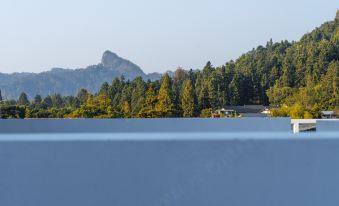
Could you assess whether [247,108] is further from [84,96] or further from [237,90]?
[84,96]

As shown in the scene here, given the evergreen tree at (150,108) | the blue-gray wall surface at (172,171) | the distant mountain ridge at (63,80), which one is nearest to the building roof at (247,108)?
the evergreen tree at (150,108)

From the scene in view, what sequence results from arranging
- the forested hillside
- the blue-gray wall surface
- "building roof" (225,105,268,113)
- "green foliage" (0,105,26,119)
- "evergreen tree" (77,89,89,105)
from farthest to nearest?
"building roof" (225,105,268,113) → "evergreen tree" (77,89,89,105) → the forested hillside → "green foliage" (0,105,26,119) → the blue-gray wall surface

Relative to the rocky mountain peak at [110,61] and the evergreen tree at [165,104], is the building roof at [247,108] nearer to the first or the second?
the evergreen tree at [165,104]

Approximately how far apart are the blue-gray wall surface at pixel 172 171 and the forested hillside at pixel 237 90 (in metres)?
16.6

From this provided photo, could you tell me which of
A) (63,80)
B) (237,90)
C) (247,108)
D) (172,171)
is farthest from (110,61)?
(172,171)

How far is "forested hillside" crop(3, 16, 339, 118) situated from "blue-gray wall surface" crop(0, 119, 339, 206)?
16.6m

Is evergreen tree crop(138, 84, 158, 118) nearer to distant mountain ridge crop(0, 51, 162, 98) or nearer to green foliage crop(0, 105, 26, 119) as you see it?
green foliage crop(0, 105, 26, 119)

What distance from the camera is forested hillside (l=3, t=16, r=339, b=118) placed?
2461 cm

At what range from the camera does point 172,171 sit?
15.0 feet

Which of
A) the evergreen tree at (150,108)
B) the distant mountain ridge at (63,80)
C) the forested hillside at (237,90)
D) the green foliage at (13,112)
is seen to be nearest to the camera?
the evergreen tree at (150,108)

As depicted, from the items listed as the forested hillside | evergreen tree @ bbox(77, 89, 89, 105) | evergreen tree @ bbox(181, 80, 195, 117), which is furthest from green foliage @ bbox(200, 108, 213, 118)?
evergreen tree @ bbox(77, 89, 89, 105)

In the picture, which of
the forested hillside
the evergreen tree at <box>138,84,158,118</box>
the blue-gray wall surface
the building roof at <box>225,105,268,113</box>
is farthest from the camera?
the building roof at <box>225,105,268,113</box>

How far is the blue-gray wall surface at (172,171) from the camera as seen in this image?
4.52m

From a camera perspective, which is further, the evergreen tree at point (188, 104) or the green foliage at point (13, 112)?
the evergreen tree at point (188, 104)
